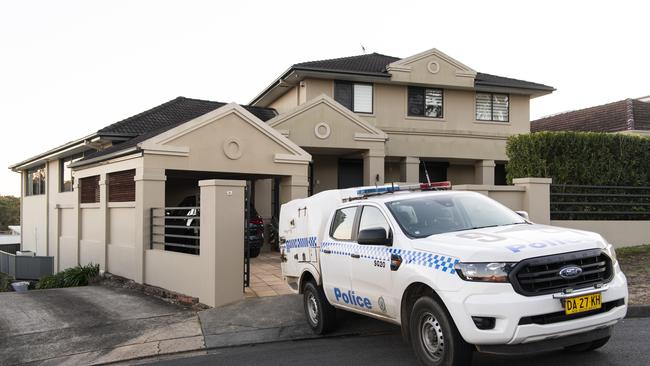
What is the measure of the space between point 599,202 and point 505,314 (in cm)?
1033

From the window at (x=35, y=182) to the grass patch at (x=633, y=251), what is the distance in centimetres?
2373

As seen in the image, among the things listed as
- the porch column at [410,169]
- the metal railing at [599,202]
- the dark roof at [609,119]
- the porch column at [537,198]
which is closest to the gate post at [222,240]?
the porch column at [537,198]

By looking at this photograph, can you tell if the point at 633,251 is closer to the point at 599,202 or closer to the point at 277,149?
the point at 599,202

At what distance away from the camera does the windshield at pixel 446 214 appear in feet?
19.2

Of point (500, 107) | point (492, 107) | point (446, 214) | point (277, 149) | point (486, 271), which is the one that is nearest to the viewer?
point (486, 271)

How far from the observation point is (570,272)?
4750 mm

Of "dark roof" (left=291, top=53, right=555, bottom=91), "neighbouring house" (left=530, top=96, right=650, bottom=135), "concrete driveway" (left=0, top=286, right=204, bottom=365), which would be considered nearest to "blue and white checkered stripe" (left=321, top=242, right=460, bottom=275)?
"concrete driveway" (left=0, top=286, right=204, bottom=365)

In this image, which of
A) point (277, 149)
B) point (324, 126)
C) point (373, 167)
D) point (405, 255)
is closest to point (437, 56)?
point (373, 167)

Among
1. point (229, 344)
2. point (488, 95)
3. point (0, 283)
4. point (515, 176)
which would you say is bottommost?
point (0, 283)

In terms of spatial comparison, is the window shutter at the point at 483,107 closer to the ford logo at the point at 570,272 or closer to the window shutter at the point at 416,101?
the window shutter at the point at 416,101

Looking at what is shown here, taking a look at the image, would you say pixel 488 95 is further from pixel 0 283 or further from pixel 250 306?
pixel 0 283

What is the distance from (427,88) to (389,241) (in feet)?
55.6

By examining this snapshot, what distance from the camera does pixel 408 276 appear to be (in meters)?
5.35

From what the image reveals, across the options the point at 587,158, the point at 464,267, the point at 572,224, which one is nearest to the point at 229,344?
the point at 464,267
